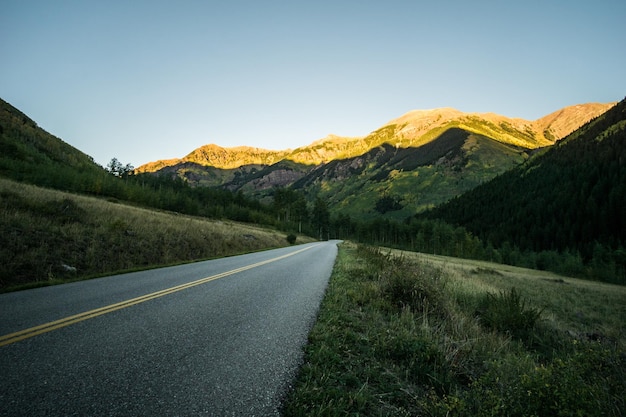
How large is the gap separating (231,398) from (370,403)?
5.11 feet

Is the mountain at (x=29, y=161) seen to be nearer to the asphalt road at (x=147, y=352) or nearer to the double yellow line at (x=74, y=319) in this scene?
the double yellow line at (x=74, y=319)

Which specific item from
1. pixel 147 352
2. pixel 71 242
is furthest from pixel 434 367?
pixel 71 242

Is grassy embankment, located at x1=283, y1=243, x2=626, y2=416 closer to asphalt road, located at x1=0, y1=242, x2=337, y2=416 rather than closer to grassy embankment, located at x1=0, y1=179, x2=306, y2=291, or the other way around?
asphalt road, located at x1=0, y1=242, x2=337, y2=416

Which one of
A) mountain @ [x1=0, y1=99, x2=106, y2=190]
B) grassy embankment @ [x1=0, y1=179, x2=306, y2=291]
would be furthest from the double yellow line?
mountain @ [x1=0, y1=99, x2=106, y2=190]

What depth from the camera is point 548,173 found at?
436 feet

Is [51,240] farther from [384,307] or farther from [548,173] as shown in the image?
[548,173]

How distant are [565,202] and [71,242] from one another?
480ft

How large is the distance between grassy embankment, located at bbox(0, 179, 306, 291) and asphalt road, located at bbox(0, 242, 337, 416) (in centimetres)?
293

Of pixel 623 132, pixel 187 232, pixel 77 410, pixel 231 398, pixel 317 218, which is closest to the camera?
pixel 77 410

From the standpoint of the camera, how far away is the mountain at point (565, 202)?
92000 mm

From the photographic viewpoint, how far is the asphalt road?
2783 mm

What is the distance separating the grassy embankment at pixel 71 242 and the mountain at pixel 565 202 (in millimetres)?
82892

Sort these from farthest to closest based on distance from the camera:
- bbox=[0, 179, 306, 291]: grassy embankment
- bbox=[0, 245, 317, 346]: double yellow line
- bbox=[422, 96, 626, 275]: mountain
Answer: bbox=[422, 96, 626, 275]: mountain, bbox=[0, 179, 306, 291]: grassy embankment, bbox=[0, 245, 317, 346]: double yellow line

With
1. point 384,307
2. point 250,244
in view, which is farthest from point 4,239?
point 250,244
